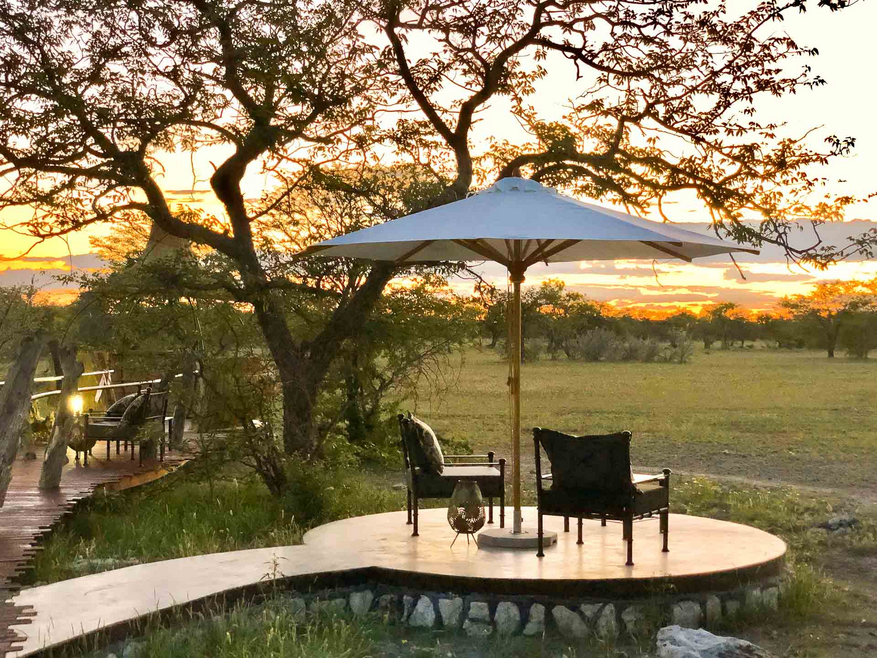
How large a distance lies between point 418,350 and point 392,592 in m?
7.04

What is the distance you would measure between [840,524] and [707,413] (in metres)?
16.5

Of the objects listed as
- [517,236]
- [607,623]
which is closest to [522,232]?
[517,236]

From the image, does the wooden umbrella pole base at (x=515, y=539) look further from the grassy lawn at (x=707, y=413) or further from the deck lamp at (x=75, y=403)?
the grassy lawn at (x=707, y=413)

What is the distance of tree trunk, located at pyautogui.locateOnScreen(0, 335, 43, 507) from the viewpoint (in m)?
7.23

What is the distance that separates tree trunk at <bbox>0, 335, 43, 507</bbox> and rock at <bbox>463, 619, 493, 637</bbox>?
355cm

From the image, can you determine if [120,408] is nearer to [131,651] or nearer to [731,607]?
[131,651]

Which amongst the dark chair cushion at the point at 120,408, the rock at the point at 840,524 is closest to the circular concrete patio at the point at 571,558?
the rock at the point at 840,524

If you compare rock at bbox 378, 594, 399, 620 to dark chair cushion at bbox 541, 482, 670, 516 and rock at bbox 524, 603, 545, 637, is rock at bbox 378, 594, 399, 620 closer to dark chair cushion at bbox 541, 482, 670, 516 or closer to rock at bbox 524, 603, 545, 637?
rock at bbox 524, 603, 545, 637

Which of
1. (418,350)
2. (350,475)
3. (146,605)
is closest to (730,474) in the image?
(418,350)

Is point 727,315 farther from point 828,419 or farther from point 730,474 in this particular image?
point 730,474

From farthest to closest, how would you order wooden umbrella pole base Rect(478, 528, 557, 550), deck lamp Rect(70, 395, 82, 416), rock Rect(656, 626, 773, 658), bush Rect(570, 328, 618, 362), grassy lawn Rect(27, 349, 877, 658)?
bush Rect(570, 328, 618, 362)
deck lamp Rect(70, 395, 82, 416)
wooden umbrella pole base Rect(478, 528, 557, 550)
grassy lawn Rect(27, 349, 877, 658)
rock Rect(656, 626, 773, 658)

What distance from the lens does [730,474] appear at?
14695mm

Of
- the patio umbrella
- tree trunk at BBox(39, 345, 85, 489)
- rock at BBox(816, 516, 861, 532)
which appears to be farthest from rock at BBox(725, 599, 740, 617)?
tree trunk at BBox(39, 345, 85, 489)

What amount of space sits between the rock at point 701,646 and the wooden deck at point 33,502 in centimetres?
296
